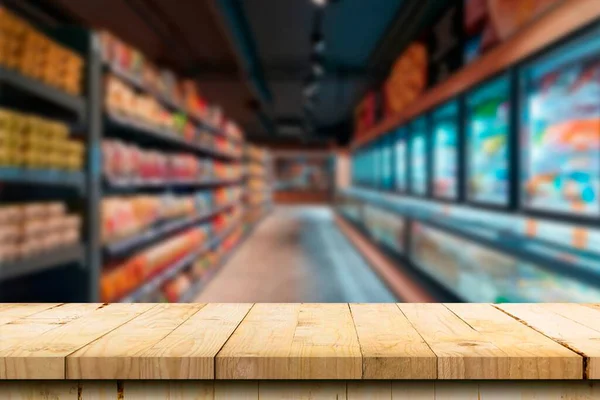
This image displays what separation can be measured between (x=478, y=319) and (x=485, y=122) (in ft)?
10.5

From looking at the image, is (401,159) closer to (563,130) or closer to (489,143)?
(489,143)

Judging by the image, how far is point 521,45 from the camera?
291 centimetres

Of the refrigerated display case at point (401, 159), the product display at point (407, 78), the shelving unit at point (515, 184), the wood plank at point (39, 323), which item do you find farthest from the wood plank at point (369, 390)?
the refrigerated display case at point (401, 159)

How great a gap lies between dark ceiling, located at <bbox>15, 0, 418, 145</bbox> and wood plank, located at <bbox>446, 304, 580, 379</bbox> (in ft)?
12.8

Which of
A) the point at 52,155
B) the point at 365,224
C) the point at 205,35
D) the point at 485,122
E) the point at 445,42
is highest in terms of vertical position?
the point at 205,35

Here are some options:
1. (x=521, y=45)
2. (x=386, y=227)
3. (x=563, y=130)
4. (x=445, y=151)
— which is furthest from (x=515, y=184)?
(x=386, y=227)

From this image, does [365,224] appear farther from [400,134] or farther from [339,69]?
[339,69]

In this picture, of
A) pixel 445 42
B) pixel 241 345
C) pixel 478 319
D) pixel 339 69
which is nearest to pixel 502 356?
pixel 478 319

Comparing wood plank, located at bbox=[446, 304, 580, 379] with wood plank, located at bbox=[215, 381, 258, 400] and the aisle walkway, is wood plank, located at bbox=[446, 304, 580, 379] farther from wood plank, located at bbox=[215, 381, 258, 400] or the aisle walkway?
the aisle walkway

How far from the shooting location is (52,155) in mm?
2227

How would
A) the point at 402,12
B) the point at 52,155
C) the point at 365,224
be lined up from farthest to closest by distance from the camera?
the point at 365,224
the point at 402,12
the point at 52,155

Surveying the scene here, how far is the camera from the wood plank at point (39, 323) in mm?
838

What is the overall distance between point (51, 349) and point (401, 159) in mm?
6882

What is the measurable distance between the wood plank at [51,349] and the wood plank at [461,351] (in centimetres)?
58
